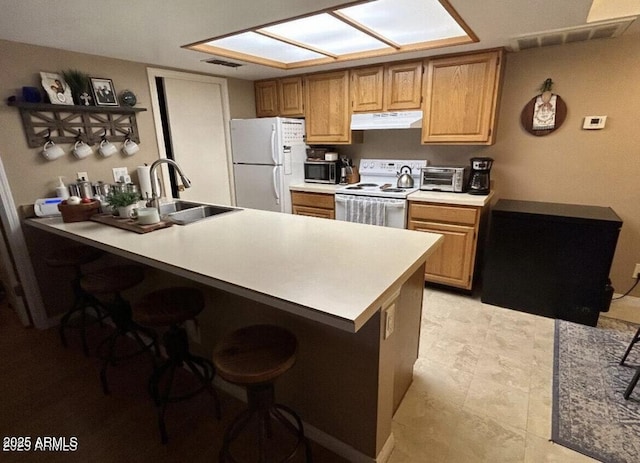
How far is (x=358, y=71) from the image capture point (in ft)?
10.8

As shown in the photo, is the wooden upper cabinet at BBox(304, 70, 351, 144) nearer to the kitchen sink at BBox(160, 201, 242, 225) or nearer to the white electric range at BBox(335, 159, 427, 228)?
the white electric range at BBox(335, 159, 427, 228)

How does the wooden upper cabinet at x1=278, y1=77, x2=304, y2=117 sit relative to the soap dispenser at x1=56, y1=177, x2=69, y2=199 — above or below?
Result: above

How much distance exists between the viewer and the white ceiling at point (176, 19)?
1.72 meters

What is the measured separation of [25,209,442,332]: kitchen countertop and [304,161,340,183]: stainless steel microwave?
169cm

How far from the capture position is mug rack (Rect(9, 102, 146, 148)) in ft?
7.70

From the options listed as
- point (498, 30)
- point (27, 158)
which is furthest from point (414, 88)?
point (27, 158)

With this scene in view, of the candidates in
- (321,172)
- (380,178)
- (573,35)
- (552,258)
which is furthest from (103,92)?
(552,258)

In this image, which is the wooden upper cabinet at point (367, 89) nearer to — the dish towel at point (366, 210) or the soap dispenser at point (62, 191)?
the dish towel at point (366, 210)

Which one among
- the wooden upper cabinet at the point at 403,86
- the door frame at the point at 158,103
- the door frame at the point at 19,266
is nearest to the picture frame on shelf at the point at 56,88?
the door frame at the point at 19,266

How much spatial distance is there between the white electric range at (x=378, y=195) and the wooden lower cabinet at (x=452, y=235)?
15cm

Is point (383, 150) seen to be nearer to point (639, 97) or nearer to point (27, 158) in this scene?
point (639, 97)

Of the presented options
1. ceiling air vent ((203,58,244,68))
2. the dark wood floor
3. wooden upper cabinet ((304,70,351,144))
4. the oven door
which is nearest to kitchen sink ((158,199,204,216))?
the dark wood floor

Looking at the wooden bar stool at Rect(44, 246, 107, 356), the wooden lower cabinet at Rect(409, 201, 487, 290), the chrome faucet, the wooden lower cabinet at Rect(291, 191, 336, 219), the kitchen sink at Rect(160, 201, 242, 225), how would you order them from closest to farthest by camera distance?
the chrome faucet < the wooden bar stool at Rect(44, 246, 107, 356) < the kitchen sink at Rect(160, 201, 242, 225) < the wooden lower cabinet at Rect(409, 201, 487, 290) < the wooden lower cabinet at Rect(291, 191, 336, 219)

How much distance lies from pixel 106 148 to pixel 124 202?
94cm
